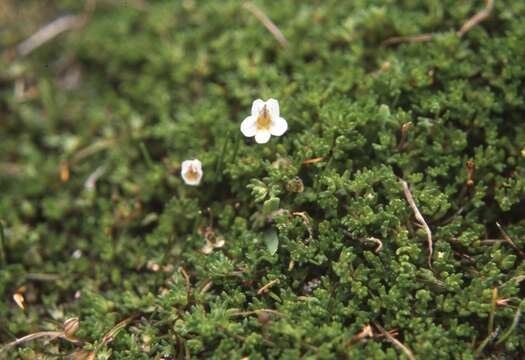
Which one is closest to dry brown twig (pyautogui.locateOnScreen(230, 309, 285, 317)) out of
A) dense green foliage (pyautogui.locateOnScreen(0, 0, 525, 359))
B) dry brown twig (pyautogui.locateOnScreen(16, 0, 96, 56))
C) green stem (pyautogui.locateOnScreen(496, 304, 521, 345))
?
dense green foliage (pyautogui.locateOnScreen(0, 0, 525, 359))

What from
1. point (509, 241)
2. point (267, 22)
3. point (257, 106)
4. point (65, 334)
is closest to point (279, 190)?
point (257, 106)

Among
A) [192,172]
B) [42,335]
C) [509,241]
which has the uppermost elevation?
[192,172]

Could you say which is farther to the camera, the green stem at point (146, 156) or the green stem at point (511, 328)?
the green stem at point (146, 156)

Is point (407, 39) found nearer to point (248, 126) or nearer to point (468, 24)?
point (468, 24)

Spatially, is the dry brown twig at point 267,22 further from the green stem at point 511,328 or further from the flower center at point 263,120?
the green stem at point 511,328

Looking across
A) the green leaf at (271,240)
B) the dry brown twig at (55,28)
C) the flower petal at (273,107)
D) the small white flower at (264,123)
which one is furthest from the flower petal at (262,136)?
the dry brown twig at (55,28)

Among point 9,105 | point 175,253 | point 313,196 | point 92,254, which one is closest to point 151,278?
point 175,253

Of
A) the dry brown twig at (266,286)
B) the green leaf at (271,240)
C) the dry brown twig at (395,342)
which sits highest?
the green leaf at (271,240)
